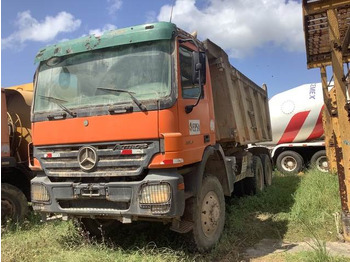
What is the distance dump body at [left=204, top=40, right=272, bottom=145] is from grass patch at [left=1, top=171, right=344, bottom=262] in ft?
4.67

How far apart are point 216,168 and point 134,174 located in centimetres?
170

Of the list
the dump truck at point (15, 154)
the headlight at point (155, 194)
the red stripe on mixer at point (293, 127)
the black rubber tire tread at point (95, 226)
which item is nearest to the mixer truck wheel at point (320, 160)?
A: the red stripe on mixer at point (293, 127)

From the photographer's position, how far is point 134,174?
3668 mm

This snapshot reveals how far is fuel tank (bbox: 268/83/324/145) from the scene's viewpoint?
38.5 feet

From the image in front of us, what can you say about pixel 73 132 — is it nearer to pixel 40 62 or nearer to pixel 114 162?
pixel 114 162

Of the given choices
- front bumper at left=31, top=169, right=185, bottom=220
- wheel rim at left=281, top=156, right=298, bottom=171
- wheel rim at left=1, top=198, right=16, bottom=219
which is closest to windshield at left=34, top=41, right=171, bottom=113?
front bumper at left=31, top=169, right=185, bottom=220

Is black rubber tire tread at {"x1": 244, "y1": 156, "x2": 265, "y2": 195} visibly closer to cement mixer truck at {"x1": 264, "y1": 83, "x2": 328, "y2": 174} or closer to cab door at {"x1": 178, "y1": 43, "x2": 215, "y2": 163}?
cab door at {"x1": 178, "y1": 43, "x2": 215, "y2": 163}

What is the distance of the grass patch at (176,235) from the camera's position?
404 centimetres

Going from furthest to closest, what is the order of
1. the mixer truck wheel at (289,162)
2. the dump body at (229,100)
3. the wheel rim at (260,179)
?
1. the mixer truck wheel at (289,162)
2. the wheel rim at (260,179)
3. the dump body at (229,100)

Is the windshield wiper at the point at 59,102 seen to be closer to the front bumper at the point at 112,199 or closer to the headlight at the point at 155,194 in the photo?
the front bumper at the point at 112,199

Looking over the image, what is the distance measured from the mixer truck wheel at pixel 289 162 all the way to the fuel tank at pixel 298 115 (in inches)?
19.3

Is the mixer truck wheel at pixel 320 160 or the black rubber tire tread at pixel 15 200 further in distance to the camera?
the mixer truck wheel at pixel 320 160

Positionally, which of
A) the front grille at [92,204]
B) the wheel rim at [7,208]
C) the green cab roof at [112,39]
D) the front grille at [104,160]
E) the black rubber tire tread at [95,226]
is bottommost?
the black rubber tire tread at [95,226]

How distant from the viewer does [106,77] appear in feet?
12.9
